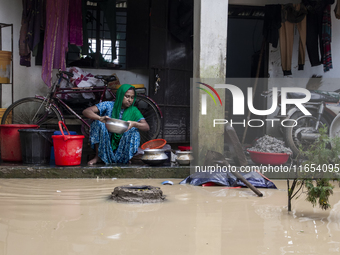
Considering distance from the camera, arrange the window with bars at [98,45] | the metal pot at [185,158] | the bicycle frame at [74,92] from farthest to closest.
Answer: the window with bars at [98,45], the bicycle frame at [74,92], the metal pot at [185,158]

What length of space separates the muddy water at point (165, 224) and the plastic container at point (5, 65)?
267 cm

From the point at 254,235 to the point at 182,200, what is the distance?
1.17 meters

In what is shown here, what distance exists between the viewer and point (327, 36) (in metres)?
6.24

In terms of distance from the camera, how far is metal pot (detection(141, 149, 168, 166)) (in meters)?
4.83

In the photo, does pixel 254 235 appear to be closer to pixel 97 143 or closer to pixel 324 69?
pixel 97 143

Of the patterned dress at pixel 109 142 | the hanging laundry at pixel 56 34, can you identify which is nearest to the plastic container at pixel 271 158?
the patterned dress at pixel 109 142

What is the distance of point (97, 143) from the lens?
5.04 m

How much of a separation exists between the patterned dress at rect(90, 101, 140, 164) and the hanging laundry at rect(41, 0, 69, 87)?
5.05ft

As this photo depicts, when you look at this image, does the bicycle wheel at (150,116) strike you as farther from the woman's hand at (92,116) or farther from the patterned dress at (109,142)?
the woman's hand at (92,116)

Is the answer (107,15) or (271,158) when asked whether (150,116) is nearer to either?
(107,15)

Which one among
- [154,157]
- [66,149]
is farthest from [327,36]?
[66,149]

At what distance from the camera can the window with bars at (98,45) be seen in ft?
22.5

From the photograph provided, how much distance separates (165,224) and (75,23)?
4604mm

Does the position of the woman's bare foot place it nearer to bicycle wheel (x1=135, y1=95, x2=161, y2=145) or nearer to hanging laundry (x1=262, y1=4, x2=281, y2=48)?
bicycle wheel (x1=135, y1=95, x2=161, y2=145)
